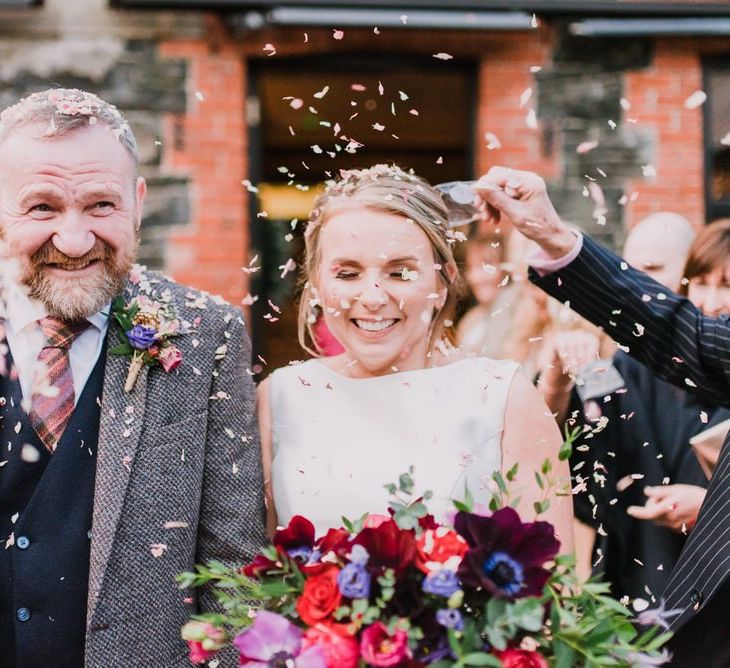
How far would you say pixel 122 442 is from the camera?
86.9 inches

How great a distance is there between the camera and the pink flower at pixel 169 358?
2.31m

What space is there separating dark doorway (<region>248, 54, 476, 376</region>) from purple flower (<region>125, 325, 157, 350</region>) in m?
2.49

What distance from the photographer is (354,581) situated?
1.63 m

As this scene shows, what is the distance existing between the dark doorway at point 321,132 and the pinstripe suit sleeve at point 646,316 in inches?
94.8

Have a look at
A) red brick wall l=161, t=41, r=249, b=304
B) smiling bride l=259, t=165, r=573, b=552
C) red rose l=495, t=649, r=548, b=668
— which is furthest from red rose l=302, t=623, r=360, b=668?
red brick wall l=161, t=41, r=249, b=304

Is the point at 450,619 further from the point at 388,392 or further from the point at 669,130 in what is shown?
the point at 669,130

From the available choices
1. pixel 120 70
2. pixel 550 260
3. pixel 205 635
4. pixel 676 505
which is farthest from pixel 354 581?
pixel 120 70

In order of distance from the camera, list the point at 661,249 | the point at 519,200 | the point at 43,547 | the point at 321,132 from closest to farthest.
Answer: the point at 43,547, the point at 519,200, the point at 661,249, the point at 321,132

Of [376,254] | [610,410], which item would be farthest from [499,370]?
[610,410]

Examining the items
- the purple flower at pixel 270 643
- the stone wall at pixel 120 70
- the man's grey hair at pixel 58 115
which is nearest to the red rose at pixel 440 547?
the purple flower at pixel 270 643

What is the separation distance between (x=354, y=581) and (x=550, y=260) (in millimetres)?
1166

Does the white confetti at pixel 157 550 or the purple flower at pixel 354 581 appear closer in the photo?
the purple flower at pixel 354 581

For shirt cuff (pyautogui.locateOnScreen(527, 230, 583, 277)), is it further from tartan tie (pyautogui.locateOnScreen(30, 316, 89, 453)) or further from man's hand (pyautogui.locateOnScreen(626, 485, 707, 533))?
tartan tie (pyautogui.locateOnScreen(30, 316, 89, 453))

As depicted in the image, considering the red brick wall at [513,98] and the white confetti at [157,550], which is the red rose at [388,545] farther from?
the red brick wall at [513,98]
